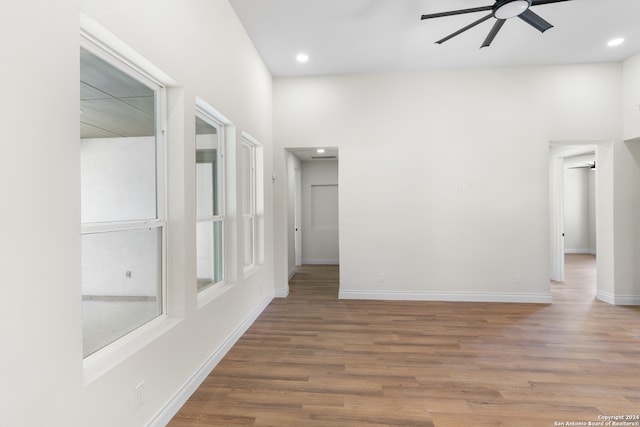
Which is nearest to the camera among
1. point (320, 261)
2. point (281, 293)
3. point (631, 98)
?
point (631, 98)

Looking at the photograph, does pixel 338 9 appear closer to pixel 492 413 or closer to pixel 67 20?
pixel 67 20

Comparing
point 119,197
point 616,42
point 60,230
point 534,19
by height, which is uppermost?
point 616,42

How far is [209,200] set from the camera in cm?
304

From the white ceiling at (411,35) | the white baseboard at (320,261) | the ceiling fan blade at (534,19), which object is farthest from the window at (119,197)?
the white baseboard at (320,261)

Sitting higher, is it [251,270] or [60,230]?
[60,230]

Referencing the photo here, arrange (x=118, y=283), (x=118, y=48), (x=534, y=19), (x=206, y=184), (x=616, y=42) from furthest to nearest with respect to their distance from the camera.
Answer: (x=616, y=42)
(x=206, y=184)
(x=534, y=19)
(x=118, y=283)
(x=118, y=48)

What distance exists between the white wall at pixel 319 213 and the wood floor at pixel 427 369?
368 cm

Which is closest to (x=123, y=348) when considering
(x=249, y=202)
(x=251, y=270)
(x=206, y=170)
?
(x=206, y=170)

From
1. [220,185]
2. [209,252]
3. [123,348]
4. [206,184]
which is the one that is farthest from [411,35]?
[123,348]

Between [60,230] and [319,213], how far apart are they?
682cm

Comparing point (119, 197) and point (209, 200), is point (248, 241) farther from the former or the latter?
point (119, 197)

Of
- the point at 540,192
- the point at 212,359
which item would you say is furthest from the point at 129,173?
the point at 540,192

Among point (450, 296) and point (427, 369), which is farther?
point (450, 296)

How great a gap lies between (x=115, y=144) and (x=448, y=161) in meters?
4.21
